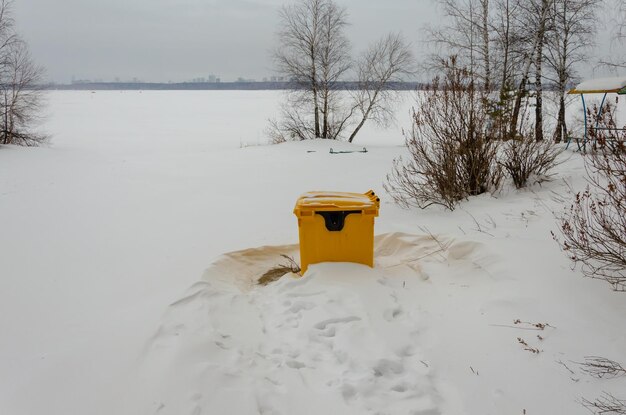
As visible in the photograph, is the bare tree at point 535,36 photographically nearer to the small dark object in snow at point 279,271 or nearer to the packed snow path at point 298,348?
the small dark object in snow at point 279,271

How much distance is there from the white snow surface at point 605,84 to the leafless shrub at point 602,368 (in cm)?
925

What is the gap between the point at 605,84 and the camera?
959 centimetres

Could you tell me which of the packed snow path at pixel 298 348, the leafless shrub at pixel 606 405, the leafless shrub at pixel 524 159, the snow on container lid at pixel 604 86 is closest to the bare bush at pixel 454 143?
the leafless shrub at pixel 524 159

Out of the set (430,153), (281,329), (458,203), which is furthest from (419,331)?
(430,153)

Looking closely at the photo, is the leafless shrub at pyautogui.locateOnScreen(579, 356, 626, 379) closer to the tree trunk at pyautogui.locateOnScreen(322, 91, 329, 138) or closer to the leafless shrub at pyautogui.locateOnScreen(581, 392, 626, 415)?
the leafless shrub at pyautogui.locateOnScreen(581, 392, 626, 415)

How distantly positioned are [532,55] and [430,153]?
1117cm

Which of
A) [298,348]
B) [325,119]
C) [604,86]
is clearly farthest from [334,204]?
[325,119]

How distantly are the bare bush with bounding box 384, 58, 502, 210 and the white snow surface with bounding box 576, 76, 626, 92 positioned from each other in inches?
217

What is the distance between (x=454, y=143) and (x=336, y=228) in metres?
2.90

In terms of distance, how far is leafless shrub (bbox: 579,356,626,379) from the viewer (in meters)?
2.32

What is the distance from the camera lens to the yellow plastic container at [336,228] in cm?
376

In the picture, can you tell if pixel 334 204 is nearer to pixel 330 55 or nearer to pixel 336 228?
pixel 336 228

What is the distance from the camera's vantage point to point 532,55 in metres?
14.5

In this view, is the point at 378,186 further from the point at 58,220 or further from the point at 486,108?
the point at 58,220
